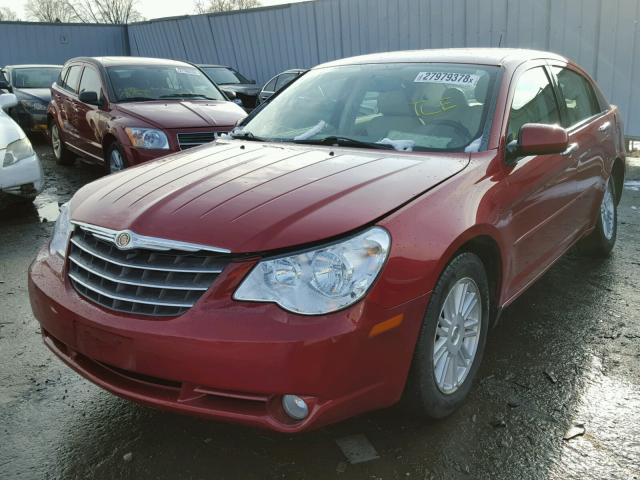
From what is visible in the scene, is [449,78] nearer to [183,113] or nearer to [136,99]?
[183,113]

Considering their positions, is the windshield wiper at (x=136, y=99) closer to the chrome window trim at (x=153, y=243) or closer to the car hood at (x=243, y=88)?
the chrome window trim at (x=153, y=243)

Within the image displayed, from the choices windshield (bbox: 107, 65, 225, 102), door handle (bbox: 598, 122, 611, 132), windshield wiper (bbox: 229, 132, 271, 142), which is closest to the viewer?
windshield wiper (bbox: 229, 132, 271, 142)

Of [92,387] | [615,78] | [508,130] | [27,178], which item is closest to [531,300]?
[508,130]

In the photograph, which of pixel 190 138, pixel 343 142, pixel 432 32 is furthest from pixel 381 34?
pixel 343 142

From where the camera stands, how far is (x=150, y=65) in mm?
8195

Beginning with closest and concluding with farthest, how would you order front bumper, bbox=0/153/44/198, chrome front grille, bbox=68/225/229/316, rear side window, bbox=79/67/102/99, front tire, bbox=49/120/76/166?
chrome front grille, bbox=68/225/229/316
front bumper, bbox=0/153/44/198
rear side window, bbox=79/67/102/99
front tire, bbox=49/120/76/166

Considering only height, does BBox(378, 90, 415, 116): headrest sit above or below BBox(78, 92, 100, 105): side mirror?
above

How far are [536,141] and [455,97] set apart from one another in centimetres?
54

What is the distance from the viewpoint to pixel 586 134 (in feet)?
13.3

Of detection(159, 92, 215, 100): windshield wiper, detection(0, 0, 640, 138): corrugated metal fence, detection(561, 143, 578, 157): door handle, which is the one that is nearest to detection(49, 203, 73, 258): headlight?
detection(561, 143, 578, 157): door handle

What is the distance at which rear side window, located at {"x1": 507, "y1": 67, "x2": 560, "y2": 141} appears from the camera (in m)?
3.27

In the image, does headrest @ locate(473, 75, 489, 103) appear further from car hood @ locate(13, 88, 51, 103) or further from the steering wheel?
car hood @ locate(13, 88, 51, 103)

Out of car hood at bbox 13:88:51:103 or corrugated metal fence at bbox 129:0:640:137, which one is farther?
car hood at bbox 13:88:51:103

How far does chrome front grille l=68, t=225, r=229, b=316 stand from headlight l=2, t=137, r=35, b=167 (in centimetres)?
411
